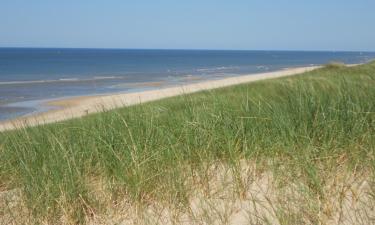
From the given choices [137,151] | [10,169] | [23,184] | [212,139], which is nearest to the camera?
[23,184]

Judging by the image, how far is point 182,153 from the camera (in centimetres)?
387

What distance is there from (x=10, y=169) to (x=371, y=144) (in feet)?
11.0

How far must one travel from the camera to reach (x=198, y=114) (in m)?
4.55

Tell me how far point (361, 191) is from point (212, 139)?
138 cm

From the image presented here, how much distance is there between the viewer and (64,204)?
3.16 metres

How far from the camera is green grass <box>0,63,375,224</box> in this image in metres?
3.27

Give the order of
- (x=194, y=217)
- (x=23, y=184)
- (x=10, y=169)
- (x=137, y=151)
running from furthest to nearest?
(x=10, y=169) → (x=137, y=151) → (x=23, y=184) → (x=194, y=217)

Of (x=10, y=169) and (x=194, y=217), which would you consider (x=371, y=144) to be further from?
(x=10, y=169)

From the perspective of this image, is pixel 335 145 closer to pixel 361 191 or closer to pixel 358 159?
pixel 358 159

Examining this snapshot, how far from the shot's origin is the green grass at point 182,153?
3273 millimetres

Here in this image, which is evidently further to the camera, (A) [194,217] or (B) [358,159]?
(B) [358,159]

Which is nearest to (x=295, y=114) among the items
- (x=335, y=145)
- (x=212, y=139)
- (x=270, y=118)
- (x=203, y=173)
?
(x=270, y=118)

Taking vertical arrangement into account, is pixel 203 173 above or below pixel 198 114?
below

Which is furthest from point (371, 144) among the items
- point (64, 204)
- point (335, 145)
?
point (64, 204)
